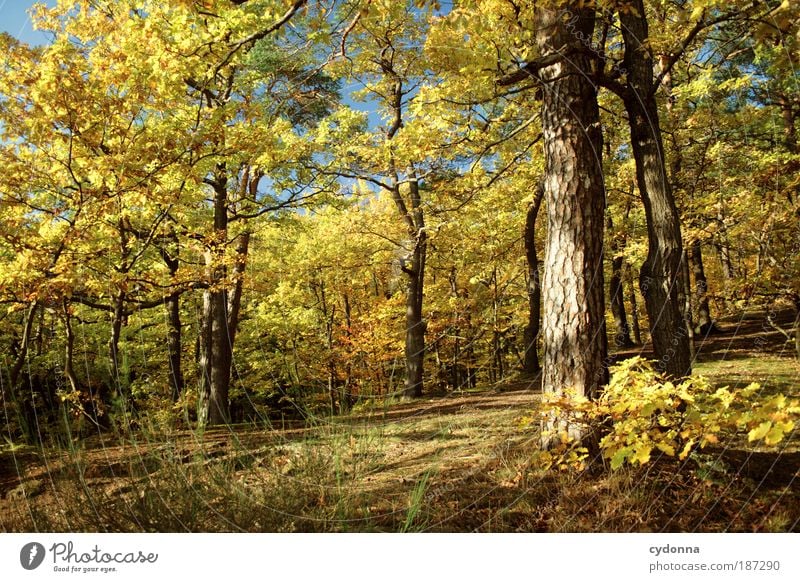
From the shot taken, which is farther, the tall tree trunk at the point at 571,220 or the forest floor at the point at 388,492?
the tall tree trunk at the point at 571,220

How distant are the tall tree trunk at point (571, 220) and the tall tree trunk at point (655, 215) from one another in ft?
1.79

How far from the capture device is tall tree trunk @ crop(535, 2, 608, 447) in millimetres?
3373

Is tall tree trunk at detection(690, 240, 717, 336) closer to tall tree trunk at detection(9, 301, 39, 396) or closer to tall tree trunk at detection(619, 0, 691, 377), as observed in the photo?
tall tree trunk at detection(619, 0, 691, 377)

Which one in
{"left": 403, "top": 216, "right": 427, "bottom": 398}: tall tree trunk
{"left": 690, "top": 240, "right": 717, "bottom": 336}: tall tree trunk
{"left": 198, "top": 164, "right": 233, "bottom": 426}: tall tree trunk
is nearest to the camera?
{"left": 198, "top": 164, "right": 233, "bottom": 426}: tall tree trunk

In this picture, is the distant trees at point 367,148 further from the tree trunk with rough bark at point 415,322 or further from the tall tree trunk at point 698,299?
the tall tree trunk at point 698,299

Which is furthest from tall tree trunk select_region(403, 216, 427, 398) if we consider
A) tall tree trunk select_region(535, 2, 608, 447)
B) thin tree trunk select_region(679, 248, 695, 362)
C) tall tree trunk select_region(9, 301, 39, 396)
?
tall tree trunk select_region(9, 301, 39, 396)

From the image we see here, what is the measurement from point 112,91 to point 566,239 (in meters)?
4.08

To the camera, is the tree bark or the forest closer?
the forest

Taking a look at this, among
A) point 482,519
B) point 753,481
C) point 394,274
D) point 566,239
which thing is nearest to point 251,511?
point 482,519
